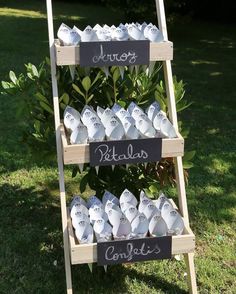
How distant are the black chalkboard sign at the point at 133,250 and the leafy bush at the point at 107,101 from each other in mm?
675

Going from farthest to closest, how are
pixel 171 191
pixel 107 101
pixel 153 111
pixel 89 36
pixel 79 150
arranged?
1. pixel 171 191
2. pixel 107 101
3. pixel 153 111
4. pixel 89 36
5. pixel 79 150

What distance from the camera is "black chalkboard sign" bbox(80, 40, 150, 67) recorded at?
2.64 meters

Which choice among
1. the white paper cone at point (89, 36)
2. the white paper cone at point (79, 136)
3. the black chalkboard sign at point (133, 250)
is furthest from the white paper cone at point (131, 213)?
the white paper cone at point (89, 36)

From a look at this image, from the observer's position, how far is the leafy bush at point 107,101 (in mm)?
3252

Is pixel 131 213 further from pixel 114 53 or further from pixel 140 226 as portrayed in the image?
pixel 114 53

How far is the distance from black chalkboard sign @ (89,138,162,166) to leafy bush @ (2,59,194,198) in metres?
0.53

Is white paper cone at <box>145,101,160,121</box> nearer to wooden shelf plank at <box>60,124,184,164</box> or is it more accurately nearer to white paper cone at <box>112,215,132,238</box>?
wooden shelf plank at <box>60,124,184,164</box>

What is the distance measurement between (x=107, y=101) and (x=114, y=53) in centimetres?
64

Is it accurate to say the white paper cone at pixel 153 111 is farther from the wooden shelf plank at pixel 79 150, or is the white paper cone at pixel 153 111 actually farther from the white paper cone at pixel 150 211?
the white paper cone at pixel 150 211

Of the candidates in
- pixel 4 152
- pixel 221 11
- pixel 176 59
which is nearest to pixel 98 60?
pixel 4 152

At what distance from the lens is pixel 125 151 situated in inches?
105

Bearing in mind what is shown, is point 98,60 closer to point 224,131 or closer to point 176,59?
point 224,131

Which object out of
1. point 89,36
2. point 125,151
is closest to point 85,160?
point 125,151

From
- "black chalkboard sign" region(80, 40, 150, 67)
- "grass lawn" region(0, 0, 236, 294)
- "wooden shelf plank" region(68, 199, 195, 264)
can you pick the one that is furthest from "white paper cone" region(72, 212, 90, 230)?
"black chalkboard sign" region(80, 40, 150, 67)
